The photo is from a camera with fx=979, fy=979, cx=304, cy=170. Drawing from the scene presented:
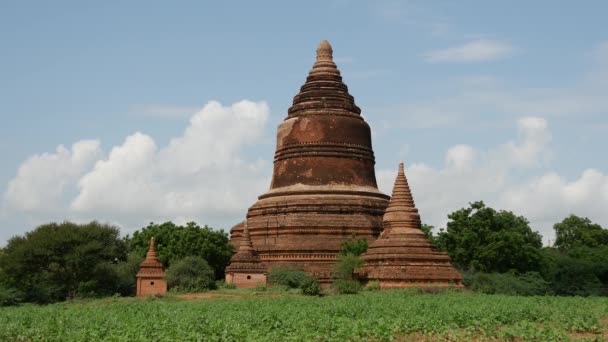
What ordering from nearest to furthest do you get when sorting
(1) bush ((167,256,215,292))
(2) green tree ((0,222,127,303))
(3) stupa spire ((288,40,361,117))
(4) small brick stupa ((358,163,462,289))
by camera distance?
(2) green tree ((0,222,127,303)) < (4) small brick stupa ((358,163,462,289)) < (1) bush ((167,256,215,292)) < (3) stupa spire ((288,40,361,117))

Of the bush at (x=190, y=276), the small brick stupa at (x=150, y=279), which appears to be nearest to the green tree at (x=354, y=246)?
the bush at (x=190, y=276)

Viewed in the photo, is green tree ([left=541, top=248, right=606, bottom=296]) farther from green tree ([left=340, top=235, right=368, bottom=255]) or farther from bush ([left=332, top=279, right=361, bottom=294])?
bush ([left=332, top=279, right=361, bottom=294])

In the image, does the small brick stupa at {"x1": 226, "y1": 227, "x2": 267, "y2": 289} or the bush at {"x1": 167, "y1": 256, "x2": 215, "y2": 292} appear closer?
the bush at {"x1": 167, "y1": 256, "x2": 215, "y2": 292}

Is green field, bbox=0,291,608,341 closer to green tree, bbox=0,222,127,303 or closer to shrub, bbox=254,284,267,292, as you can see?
shrub, bbox=254,284,267,292

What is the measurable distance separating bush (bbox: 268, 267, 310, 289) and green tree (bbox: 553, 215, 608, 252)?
37744mm

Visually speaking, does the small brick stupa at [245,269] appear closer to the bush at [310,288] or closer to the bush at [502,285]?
the bush at [310,288]

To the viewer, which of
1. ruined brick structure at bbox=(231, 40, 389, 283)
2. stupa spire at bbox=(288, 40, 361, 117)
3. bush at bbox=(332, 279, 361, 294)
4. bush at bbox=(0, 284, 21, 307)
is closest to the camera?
bush at bbox=(0, 284, 21, 307)

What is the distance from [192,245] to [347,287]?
9056mm

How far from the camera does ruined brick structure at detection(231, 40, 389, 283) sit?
41281 millimetres

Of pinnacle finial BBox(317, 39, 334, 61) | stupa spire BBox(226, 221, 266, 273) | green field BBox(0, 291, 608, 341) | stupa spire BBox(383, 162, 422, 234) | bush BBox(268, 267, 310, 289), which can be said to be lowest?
green field BBox(0, 291, 608, 341)

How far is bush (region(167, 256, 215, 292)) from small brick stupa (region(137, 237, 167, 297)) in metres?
0.35

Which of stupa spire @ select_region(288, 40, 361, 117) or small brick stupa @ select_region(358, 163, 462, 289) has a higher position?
stupa spire @ select_region(288, 40, 361, 117)

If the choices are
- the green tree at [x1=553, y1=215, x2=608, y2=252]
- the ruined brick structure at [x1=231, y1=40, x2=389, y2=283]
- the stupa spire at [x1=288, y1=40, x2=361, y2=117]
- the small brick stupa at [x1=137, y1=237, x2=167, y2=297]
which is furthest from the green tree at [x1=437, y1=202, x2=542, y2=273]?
the green tree at [x1=553, y1=215, x2=608, y2=252]

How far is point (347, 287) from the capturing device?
3594 cm
